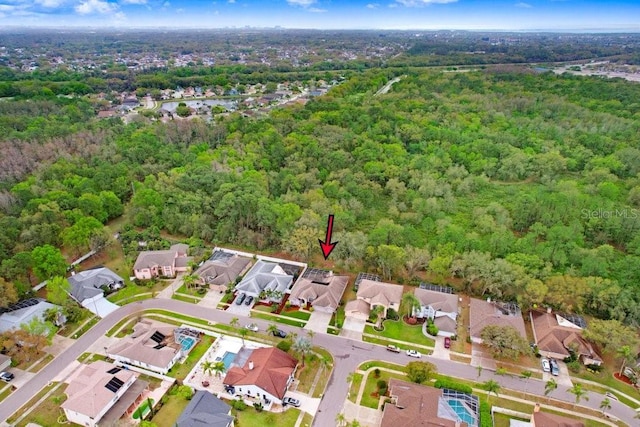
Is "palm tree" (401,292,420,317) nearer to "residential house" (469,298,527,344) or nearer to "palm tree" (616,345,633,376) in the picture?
"residential house" (469,298,527,344)

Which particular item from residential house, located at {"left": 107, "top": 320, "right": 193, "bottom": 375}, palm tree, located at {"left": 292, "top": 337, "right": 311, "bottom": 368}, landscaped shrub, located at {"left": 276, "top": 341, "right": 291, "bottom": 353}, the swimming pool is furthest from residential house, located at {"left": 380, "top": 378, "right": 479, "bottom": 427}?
residential house, located at {"left": 107, "top": 320, "right": 193, "bottom": 375}

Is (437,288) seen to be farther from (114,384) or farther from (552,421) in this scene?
(114,384)

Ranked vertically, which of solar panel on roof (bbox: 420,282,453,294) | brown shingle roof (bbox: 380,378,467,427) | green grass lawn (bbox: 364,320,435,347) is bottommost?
green grass lawn (bbox: 364,320,435,347)

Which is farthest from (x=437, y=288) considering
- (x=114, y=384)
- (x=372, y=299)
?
(x=114, y=384)

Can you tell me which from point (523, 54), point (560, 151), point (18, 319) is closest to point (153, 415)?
point (18, 319)

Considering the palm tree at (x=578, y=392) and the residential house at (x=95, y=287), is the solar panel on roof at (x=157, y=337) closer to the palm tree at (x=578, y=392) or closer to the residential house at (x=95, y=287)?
the residential house at (x=95, y=287)
